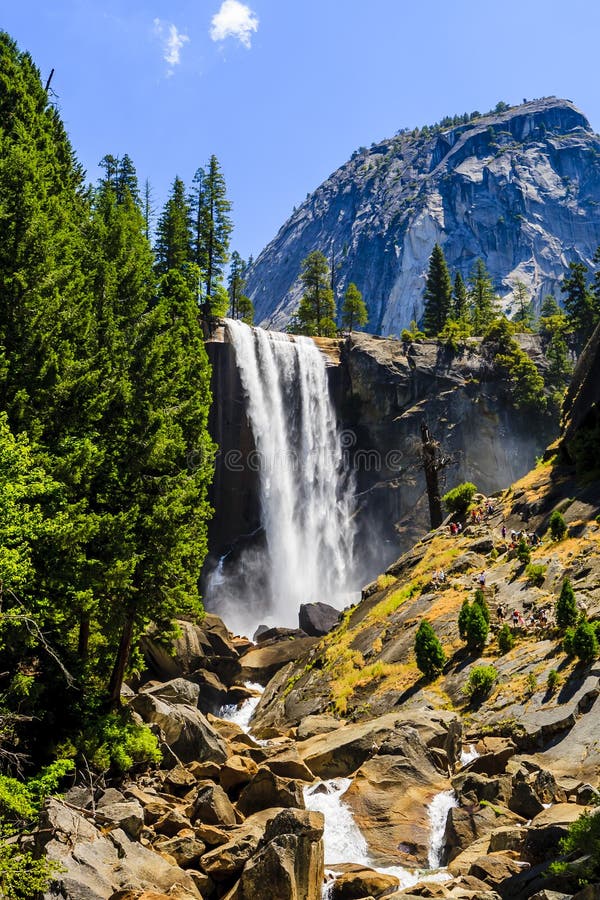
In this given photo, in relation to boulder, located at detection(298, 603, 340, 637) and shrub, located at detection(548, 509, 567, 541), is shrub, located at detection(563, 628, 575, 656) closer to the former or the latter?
shrub, located at detection(548, 509, 567, 541)

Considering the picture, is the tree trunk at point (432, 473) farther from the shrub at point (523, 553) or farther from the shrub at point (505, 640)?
the shrub at point (505, 640)

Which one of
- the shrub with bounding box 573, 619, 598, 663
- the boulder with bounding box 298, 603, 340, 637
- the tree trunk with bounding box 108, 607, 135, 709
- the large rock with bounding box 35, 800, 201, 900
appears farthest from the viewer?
the boulder with bounding box 298, 603, 340, 637

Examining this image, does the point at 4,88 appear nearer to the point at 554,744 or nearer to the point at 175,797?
the point at 175,797

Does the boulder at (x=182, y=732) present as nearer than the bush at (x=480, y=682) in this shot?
Yes

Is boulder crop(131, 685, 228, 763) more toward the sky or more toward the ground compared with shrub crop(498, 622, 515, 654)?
more toward the ground

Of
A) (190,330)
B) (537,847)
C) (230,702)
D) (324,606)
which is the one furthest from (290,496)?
(537,847)

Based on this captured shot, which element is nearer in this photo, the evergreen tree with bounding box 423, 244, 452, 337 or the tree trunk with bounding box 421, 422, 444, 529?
the tree trunk with bounding box 421, 422, 444, 529

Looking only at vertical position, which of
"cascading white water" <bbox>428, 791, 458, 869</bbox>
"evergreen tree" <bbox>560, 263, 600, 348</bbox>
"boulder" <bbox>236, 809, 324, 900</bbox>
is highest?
"evergreen tree" <bbox>560, 263, 600, 348</bbox>

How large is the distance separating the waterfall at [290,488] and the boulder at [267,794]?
117 feet

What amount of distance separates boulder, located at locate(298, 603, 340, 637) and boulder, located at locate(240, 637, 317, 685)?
1832 millimetres

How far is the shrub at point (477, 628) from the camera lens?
78.6ft

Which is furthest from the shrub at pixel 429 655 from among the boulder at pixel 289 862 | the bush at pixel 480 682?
the boulder at pixel 289 862

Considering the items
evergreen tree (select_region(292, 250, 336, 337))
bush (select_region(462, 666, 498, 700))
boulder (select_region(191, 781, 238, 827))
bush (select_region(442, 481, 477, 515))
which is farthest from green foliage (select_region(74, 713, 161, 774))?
evergreen tree (select_region(292, 250, 336, 337))

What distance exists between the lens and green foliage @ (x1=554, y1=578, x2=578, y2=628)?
2150 cm
